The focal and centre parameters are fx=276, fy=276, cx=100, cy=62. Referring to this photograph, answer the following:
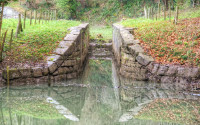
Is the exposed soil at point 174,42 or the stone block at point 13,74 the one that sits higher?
the exposed soil at point 174,42

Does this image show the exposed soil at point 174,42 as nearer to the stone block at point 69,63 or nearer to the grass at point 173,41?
the grass at point 173,41

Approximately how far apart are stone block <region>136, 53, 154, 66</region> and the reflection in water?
0.81 meters

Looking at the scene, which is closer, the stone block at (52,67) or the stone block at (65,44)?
the stone block at (52,67)

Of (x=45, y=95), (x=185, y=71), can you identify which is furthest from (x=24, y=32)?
(x=185, y=71)

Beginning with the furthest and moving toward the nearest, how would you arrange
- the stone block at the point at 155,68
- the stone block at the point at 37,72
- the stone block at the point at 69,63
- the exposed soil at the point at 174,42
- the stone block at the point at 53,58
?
the stone block at the point at 69,63
the exposed soil at the point at 174,42
the stone block at the point at 53,58
the stone block at the point at 155,68
the stone block at the point at 37,72

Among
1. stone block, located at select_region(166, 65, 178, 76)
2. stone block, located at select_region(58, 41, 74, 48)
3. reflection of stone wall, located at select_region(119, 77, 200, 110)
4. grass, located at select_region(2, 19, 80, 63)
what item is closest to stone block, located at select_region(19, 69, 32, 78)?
grass, located at select_region(2, 19, 80, 63)

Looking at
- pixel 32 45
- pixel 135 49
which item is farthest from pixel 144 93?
pixel 32 45

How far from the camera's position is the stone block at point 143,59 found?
1051 cm

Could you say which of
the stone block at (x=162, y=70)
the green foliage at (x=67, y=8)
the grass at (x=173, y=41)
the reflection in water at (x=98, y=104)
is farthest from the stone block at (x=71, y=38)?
the green foliage at (x=67, y=8)

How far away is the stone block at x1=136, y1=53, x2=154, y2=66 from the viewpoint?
10508 millimetres

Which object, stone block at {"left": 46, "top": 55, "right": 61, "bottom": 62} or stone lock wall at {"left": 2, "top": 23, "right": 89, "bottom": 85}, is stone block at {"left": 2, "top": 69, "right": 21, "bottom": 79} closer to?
stone lock wall at {"left": 2, "top": 23, "right": 89, "bottom": 85}

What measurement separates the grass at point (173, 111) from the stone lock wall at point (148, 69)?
1705mm

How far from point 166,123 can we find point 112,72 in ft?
25.1

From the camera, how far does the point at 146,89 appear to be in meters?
9.65
